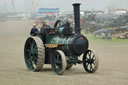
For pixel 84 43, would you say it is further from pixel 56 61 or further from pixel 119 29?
pixel 119 29

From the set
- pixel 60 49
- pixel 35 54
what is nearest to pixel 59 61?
pixel 60 49

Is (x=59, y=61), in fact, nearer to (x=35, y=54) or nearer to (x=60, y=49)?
(x=60, y=49)

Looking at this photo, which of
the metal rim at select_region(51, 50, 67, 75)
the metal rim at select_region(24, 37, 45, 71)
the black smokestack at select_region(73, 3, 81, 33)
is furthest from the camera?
the metal rim at select_region(24, 37, 45, 71)

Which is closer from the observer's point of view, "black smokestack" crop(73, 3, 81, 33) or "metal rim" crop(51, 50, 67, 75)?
"metal rim" crop(51, 50, 67, 75)

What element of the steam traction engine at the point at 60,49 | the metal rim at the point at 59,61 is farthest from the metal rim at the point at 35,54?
the metal rim at the point at 59,61

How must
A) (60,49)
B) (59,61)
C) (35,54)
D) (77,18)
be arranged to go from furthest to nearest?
(35,54)
(60,49)
(77,18)
(59,61)

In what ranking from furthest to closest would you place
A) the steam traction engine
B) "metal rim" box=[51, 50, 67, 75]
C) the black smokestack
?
the black smokestack, the steam traction engine, "metal rim" box=[51, 50, 67, 75]

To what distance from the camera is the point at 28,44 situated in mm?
11680

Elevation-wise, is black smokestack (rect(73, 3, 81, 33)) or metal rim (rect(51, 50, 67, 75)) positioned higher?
black smokestack (rect(73, 3, 81, 33))

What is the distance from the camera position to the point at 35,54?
11.0m

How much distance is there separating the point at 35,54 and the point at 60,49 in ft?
3.33

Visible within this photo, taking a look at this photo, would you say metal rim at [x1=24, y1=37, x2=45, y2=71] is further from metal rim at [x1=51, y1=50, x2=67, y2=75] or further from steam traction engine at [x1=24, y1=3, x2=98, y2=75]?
metal rim at [x1=51, y1=50, x2=67, y2=75]

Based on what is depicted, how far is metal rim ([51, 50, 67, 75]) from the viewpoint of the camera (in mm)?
9523

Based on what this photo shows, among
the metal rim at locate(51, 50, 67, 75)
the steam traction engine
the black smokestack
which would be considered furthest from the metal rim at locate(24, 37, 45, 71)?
the black smokestack
